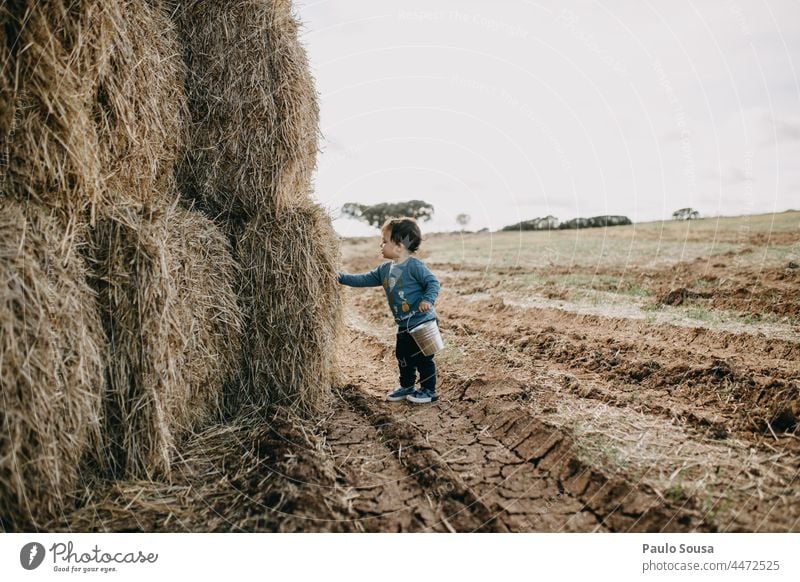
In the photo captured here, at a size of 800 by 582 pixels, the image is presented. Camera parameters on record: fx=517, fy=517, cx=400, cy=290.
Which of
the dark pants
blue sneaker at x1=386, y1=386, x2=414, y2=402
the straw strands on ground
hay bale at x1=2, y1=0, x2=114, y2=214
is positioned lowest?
the straw strands on ground

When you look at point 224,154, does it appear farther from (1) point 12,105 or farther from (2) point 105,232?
(1) point 12,105

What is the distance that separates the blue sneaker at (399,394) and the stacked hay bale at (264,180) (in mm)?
543

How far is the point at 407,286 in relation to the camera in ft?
13.4

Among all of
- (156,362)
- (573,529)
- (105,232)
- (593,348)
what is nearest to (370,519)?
(573,529)

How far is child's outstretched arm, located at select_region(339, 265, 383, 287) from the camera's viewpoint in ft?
12.8

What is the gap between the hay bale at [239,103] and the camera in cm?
347

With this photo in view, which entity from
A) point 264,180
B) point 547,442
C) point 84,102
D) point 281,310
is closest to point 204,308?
point 281,310

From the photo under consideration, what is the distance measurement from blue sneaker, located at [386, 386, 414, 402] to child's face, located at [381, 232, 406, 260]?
106cm

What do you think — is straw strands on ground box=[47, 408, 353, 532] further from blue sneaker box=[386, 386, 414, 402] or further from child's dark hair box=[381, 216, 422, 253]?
child's dark hair box=[381, 216, 422, 253]

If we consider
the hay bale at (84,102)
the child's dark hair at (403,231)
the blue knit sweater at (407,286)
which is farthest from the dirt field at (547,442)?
the hay bale at (84,102)

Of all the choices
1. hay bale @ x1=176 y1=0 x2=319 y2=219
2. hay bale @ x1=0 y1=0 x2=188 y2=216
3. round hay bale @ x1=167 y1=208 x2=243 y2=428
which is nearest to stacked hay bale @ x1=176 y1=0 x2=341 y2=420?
hay bale @ x1=176 y1=0 x2=319 y2=219

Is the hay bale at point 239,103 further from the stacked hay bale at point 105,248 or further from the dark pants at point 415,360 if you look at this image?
the dark pants at point 415,360

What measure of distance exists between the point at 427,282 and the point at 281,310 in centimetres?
114
